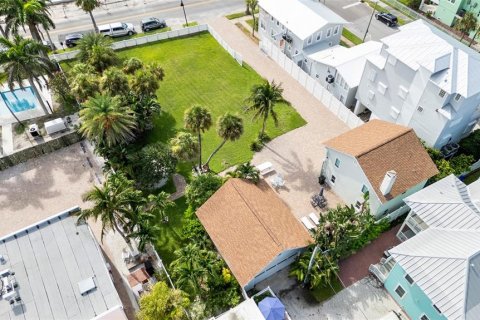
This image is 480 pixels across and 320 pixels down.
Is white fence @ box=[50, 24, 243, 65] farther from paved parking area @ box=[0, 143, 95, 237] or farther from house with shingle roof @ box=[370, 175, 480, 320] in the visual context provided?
house with shingle roof @ box=[370, 175, 480, 320]

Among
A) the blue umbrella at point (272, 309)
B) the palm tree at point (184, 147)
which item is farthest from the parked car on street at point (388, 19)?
the blue umbrella at point (272, 309)

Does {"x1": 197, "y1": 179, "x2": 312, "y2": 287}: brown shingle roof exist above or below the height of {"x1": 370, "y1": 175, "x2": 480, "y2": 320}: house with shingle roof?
above

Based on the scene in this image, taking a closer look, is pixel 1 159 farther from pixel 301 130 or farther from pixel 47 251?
pixel 301 130

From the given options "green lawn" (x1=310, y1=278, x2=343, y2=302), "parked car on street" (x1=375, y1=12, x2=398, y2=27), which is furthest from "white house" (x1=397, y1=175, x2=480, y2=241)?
"parked car on street" (x1=375, y1=12, x2=398, y2=27)

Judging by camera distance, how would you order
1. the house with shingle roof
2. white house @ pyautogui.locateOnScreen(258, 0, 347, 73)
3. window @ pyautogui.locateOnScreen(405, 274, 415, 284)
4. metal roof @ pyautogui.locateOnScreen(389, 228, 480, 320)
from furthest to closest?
white house @ pyautogui.locateOnScreen(258, 0, 347, 73)
window @ pyautogui.locateOnScreen(405, 274, 415, 284)
the house with shingle roof
metal roof @ pyautogui.locateOnScreen(389, 228, 480, 320)

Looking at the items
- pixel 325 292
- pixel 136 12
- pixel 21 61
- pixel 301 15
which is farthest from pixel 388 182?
pixel 136 12

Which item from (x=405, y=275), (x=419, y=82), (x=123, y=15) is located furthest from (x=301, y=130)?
(x=123, y=15)

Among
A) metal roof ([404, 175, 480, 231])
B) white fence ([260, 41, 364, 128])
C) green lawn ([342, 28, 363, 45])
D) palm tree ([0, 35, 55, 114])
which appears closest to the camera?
metal roof ([404, 175, 480, 231])

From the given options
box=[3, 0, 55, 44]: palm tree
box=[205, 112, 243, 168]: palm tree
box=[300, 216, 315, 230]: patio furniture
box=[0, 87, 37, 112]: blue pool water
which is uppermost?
box=[3, 0, 55, 44]: palm tree
